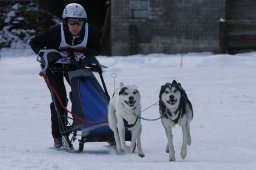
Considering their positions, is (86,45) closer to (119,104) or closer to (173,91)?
(119,104)

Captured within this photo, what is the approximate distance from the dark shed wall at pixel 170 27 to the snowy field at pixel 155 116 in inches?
140

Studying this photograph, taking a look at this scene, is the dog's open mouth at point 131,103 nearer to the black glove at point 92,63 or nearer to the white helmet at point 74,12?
the black glove at point 92,63

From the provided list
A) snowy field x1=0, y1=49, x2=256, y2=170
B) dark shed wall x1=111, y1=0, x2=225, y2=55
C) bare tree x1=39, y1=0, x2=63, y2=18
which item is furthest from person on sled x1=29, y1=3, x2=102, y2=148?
bare tree x1=39, y1=0, x2=63, y2=18

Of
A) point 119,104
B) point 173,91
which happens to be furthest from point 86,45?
point 173,91

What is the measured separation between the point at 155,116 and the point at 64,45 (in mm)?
3136

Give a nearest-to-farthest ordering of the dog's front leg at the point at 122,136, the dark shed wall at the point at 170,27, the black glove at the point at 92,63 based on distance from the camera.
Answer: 1. the dog's front leg at the point at 122,136
2. the black glove at the point at 92,63
3. the dark shed wall at the point at 170,27

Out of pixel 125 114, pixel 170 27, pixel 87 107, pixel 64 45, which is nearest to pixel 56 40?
pixel 64 45

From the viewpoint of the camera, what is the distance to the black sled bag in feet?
19.4

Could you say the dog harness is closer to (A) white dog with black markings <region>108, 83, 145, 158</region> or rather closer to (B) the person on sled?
(A) white dog with black markings <region>108, 83, 145, 158</region>

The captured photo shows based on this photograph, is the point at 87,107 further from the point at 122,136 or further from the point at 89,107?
the point at 122,136

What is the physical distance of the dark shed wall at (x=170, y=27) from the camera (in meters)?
19.2

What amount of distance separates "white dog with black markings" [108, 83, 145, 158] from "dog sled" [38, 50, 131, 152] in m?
0.32

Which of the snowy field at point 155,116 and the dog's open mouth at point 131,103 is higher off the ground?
the dog's open mouth at point 131,103

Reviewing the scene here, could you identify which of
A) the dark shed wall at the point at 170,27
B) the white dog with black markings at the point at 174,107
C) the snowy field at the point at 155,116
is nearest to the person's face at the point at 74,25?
the snowy field at the point at 155,116
